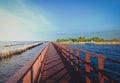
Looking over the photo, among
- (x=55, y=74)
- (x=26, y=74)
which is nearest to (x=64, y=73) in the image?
(x=55, y=74)

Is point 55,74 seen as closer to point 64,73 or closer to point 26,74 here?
point 64,73

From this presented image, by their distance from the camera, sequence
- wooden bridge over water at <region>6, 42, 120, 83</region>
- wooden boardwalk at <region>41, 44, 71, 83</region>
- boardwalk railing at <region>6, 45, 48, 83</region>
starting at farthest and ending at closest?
wooden boardwalk at <region>41, 44, 71, 83</region> → wooden bridge over water at <region>6, 42, 120, 83</region> → boardwalk railing at <region>6, 45, 48, 83</region>

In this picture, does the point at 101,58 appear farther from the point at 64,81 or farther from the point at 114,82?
the point at 64,81

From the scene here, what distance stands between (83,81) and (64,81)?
754mm

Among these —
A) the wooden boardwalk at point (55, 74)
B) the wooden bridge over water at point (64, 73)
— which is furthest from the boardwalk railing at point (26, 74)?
the wooden boardwalk at point (55, 74)

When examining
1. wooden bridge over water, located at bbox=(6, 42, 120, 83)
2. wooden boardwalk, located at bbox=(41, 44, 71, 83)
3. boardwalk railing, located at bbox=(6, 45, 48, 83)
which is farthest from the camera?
wooden boardwalk, located at bbox=(41, 44, 71, 83)

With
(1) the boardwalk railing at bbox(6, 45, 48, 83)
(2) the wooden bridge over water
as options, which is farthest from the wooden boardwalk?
(1) the boardwalk railing at bbox(6, 45, 48, 83)

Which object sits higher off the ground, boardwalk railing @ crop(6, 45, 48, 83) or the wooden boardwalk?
boardwalk railing @ crop(6, 45, 48, 83)

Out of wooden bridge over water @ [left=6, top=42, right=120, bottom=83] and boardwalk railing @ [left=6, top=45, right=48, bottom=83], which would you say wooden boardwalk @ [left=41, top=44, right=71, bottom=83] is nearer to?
wooden bridge over water @ [left=6, top=42, right=120, bottom=83]

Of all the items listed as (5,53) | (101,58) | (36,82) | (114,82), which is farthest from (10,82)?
(5,53)

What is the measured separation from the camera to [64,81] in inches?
259

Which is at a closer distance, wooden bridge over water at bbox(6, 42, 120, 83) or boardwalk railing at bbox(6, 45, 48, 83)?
boardwalk railing at bbox(6, 45, 48, 83)

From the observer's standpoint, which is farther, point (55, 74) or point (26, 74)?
point (55, 74)

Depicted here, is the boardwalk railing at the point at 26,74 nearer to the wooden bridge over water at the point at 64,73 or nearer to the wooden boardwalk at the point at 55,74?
the wooden bridge over water at the point at 64,73
